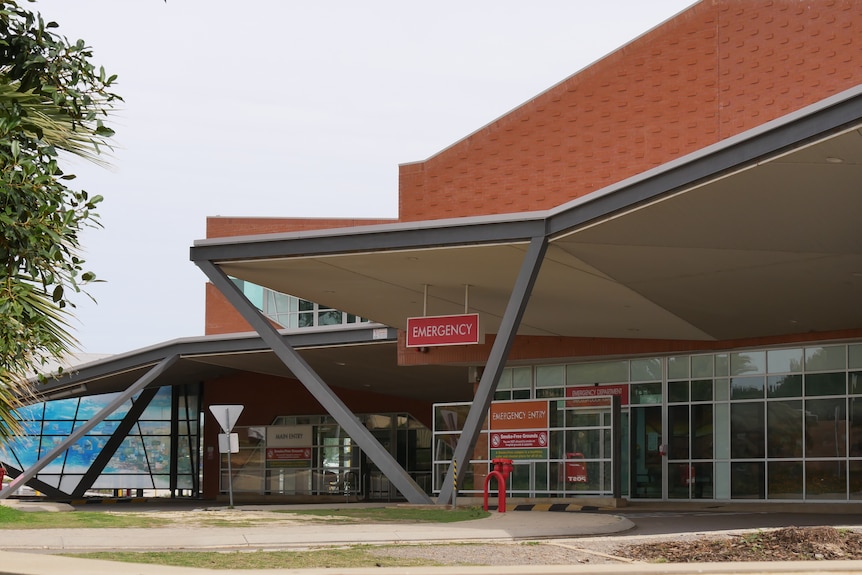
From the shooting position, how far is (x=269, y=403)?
45969 millimetres

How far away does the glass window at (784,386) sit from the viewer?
2750 cm

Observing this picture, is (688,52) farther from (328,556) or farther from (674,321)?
(328,556)

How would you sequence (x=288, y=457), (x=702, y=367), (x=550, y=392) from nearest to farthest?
(x=702, y=367) < (x=550, y=392) < (x=288, y=457)

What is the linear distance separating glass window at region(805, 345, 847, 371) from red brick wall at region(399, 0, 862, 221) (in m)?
7.07

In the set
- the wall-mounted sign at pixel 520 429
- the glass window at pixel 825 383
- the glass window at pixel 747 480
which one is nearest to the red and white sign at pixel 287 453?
the wall-mounted sign at pixel 520 429

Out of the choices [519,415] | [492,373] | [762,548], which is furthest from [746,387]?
[762,548]

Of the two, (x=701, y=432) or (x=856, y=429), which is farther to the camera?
(x=701, y=432)

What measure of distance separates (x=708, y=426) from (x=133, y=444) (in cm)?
2778

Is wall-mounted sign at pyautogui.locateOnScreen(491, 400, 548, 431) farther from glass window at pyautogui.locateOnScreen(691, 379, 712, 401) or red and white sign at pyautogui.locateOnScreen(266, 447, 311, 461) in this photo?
red and white sign at pyautogui.locateOnScreen(266, 447, 311, 461)

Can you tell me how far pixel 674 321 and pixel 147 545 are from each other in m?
15.7

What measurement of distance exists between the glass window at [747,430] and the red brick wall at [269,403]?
19.8m

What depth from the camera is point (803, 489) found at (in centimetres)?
2716

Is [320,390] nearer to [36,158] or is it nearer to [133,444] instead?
[36,158]

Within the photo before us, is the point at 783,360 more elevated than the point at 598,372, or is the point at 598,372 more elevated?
the point at 783,360
